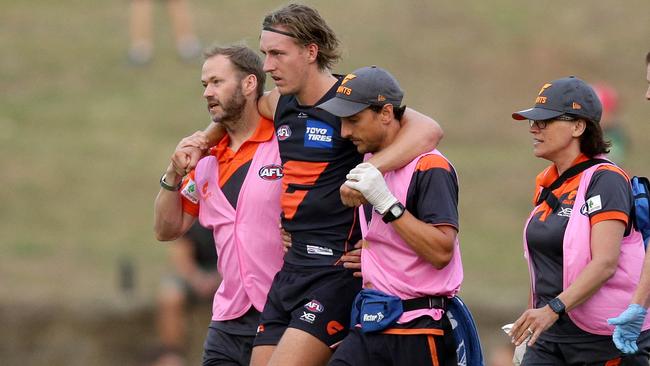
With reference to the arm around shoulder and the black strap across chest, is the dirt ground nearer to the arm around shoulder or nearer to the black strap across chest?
the black strap across chest


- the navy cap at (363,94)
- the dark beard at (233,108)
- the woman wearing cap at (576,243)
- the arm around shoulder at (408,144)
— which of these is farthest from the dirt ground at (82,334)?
Answer: the navy cap at (363,94)

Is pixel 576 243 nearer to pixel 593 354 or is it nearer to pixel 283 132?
pixel 593 354

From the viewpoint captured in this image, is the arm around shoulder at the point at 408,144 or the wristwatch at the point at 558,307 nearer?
the wristwatch at the point at 558,307

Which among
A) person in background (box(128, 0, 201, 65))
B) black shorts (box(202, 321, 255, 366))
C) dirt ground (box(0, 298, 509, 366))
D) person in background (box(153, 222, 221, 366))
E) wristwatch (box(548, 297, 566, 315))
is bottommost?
dirt ground (box(0, 298, 509, 366))

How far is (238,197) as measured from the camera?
7.22 metres

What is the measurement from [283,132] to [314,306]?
3.19ft

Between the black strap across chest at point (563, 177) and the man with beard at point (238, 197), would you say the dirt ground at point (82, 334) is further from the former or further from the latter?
the black strap across chest at point (563, 177)

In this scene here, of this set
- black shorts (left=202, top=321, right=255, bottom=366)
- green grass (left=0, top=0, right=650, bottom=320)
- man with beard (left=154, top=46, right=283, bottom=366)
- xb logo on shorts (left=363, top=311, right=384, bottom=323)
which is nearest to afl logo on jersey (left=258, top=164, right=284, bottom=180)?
man with beard (left=154, top=46, right=283, bottom=366)

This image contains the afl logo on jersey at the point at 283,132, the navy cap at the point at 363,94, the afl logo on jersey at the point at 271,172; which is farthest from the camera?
the afl logo on jersey at the point at 271,172

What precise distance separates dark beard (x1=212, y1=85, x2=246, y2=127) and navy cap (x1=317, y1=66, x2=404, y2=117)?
0.71 m

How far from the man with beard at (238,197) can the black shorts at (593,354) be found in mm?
1584

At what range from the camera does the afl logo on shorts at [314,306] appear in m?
6.82

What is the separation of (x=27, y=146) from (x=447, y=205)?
38.0ft

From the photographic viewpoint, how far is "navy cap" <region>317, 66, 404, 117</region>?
6.52 metres
